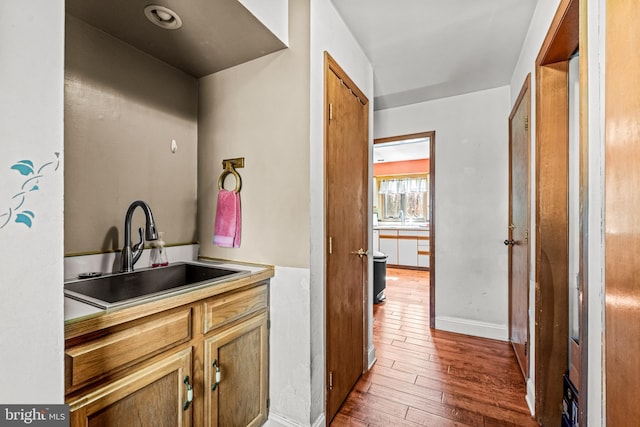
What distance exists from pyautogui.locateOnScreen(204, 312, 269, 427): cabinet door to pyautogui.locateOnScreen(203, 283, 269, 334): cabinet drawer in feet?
0.14

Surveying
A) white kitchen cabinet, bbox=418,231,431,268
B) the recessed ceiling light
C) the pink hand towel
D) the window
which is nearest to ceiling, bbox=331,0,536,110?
the recessed ceiling light

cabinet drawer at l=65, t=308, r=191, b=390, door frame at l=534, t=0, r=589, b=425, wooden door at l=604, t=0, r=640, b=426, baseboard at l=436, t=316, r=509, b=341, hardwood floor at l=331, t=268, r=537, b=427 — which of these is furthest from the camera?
baseboard at l=436, t=316, r=509, b=341

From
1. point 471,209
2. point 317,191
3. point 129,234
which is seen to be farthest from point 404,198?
point 129,234

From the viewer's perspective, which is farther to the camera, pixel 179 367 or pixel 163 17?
pixel 163 17

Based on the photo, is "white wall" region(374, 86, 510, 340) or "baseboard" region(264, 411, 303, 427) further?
"white wall" region(374, 86, 510, 340)

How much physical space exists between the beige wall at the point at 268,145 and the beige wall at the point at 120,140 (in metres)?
0.17

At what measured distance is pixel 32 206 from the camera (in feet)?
1.89

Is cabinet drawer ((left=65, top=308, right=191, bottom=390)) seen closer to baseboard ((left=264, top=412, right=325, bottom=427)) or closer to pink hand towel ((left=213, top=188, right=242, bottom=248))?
pink hand towel ((left=213, top=188, right=242, bottom=248))

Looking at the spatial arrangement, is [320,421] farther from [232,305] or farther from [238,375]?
[232,305]

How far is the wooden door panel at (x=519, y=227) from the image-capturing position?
194 centimetres

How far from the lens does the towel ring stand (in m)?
1.63

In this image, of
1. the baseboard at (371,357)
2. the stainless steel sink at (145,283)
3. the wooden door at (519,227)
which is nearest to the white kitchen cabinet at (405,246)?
the wooden door at (519,227)

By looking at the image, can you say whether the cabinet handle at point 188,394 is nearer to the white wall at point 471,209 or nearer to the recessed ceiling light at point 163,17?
the recessed ceiling light at point 163,17

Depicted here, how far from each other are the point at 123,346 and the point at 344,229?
1.23 m
